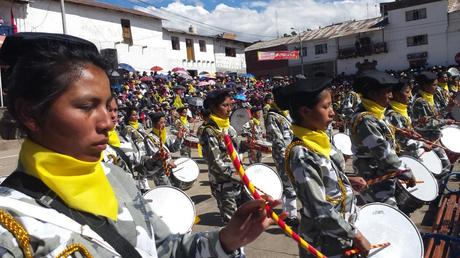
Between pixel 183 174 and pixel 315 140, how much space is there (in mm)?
3821

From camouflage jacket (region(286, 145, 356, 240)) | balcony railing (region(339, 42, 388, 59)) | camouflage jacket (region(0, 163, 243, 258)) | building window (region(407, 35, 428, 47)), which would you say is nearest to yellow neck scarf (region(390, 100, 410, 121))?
camouflage jacket (region(286, 145, 356, 240))

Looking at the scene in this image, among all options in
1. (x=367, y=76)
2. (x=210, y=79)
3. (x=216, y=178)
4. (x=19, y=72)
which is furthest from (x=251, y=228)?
(x=210, y=79)

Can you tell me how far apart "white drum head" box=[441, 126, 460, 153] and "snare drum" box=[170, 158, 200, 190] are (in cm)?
385

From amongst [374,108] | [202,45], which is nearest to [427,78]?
[374,108]

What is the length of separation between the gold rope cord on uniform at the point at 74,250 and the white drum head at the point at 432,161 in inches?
196

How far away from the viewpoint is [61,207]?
123 cm

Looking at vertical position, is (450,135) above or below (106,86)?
below

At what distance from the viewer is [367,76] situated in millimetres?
4027

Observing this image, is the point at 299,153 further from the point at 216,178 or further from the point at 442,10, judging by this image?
the point at 442,10

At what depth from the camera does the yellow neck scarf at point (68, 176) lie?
1.23 meters

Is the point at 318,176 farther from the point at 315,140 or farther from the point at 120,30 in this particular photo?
the point at 120,30

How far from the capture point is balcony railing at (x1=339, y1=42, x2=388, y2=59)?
39.1 meters

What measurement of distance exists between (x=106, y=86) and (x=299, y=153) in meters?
1.57

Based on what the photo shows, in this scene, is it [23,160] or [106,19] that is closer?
[23,160]
